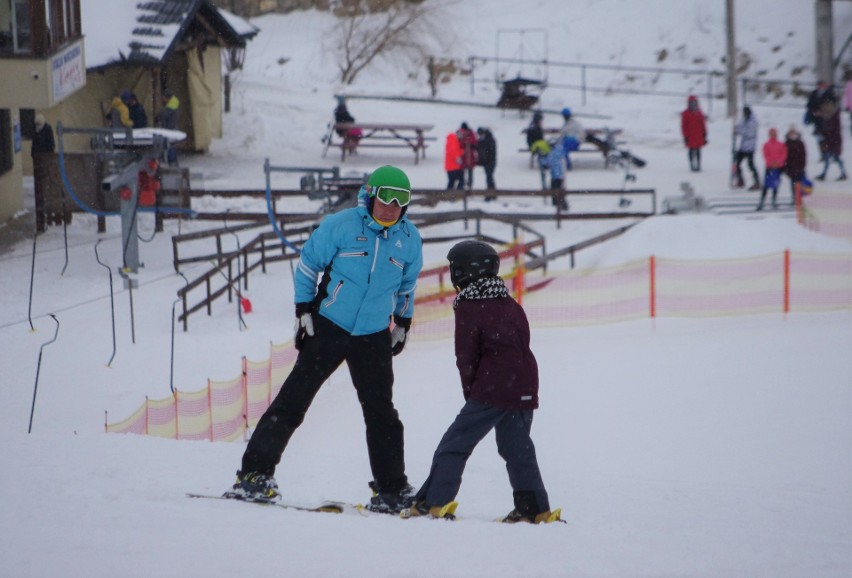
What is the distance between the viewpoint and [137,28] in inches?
941

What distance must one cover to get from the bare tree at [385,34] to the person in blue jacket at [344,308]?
3227cm

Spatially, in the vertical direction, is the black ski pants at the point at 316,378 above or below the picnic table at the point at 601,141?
below

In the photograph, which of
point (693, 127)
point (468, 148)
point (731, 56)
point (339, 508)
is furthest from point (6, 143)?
point (731, 56)

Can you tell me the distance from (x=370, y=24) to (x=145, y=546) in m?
35.7

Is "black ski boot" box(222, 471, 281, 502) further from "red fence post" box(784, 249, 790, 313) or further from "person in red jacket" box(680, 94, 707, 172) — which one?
"person in red jacket" box(680, 94, 707, 172)

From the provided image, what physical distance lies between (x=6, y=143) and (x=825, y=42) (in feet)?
70.1

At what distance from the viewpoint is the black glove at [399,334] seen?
5.19 meters

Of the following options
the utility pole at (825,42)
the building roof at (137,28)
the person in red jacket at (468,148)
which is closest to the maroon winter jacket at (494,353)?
the person in red jacket at (468,148)

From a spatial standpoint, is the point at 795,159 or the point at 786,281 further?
the point at 795,159

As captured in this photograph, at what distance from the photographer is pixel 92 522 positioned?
4.42 m

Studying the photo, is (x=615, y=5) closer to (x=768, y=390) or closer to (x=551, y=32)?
(x=551, y=32)

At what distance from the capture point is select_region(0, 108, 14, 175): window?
59.3 feet

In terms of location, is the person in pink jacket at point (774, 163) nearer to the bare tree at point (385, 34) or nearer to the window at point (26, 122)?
the window at point (26, 122)

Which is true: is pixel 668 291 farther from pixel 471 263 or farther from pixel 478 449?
pixel 471 263
